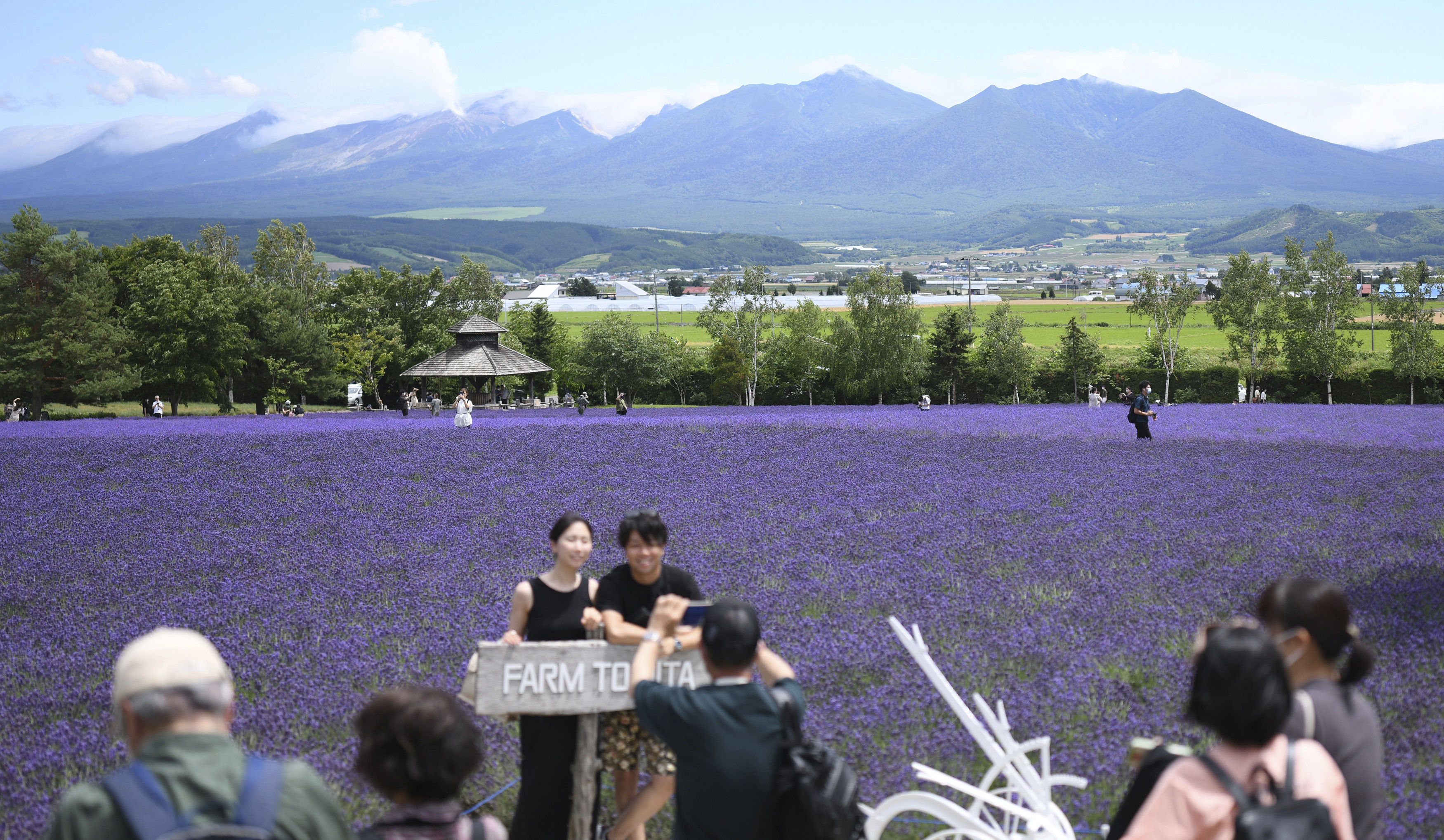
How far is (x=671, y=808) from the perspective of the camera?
6090 millimetres

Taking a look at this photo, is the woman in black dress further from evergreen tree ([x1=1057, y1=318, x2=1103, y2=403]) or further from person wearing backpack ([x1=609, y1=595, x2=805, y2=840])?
evergreen tree ([x1=1057, y1=318, x2=1103, y2=403])

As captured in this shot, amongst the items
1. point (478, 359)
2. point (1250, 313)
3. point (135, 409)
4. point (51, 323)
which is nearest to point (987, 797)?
point (478, 359)

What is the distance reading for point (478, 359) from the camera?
5288cm

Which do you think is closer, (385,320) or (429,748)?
(429,748)

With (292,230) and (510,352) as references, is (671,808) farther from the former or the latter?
(292,230)

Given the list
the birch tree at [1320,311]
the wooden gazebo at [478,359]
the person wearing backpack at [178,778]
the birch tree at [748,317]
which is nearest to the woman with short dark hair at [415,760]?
the person wearing backpack at [178,778]

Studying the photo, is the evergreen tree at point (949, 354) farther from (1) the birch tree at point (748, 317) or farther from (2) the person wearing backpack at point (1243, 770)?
(2) the person wearing backpack at point (1243, 770)

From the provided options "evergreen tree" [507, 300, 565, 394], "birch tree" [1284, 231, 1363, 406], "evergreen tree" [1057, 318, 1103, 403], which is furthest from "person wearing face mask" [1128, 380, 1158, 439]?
"evergreen tree" [507, 300, 565, 394]

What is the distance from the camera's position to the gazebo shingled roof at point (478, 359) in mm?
51844

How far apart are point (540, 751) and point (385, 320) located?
246 ft

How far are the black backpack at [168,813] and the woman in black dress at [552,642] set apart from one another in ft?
6.34

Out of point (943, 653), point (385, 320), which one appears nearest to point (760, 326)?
point (385, 320)

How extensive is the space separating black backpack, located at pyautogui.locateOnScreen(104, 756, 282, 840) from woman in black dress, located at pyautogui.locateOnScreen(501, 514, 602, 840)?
1934 millimetres

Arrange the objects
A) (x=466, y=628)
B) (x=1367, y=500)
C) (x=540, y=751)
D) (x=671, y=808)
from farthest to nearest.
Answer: (x=1367, y=500) < (x=466, y=628) < (x=671, y=808) < (x=540, y=751)
